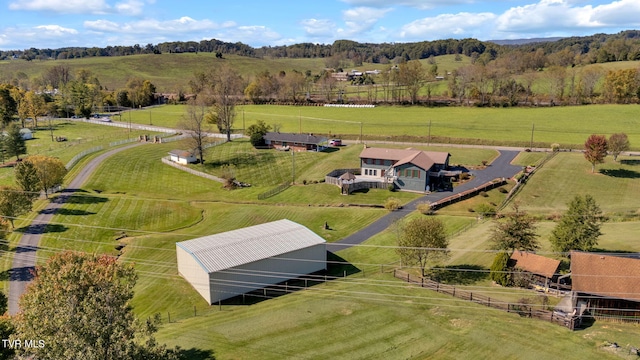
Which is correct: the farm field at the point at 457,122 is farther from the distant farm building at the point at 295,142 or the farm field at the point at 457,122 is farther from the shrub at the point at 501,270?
the shrub at the point at 501,270

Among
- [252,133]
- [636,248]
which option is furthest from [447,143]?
[636,248]

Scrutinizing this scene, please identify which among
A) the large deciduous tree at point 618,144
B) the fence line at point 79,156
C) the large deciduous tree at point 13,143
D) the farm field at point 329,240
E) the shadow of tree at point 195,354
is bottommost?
the shadow of tree at point 195,354

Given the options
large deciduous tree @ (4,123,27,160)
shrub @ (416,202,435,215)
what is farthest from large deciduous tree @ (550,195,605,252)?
large deciduous tree @ (4,123,27,160)

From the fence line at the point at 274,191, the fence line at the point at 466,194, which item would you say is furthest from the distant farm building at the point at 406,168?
the fence line at the point at 274,191

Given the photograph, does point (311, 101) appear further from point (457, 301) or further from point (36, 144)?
point (457, 301)

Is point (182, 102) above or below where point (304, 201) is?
above

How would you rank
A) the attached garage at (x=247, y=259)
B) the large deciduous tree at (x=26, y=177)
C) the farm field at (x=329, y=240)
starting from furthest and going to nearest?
1. the large deciduous tree at (x=26, y=177)
2. the attached garage at (x=247, y=259)
3. the farm field at (x=329, y=240)
